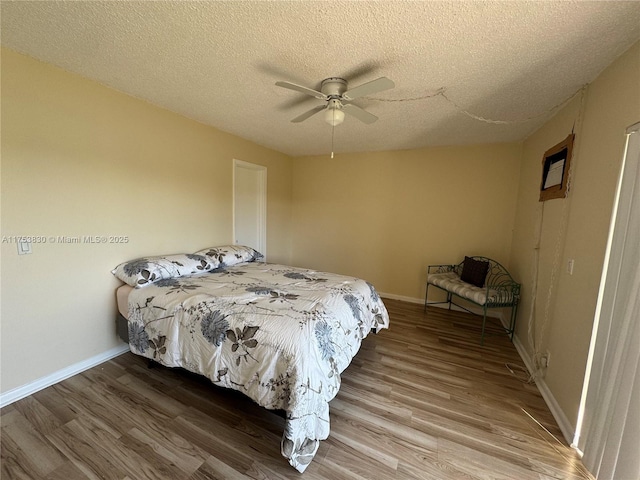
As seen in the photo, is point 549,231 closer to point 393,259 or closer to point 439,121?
point 439,121

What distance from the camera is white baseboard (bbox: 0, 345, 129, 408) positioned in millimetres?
1784

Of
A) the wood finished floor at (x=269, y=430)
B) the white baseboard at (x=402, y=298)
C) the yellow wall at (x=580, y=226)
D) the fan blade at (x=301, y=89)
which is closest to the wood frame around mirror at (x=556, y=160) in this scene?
the yellow wall at (x=580, y=226)

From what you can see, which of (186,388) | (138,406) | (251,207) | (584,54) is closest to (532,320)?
(584,54)

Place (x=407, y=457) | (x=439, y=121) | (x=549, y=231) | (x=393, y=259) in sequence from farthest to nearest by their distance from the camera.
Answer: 1. (x=393, y=259)
2. (x=439, y=121)
3. (x=549, y=231)
4. (x=407, y=457)

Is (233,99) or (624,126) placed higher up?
(233,99)

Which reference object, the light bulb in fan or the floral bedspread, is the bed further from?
the light bulb in fan

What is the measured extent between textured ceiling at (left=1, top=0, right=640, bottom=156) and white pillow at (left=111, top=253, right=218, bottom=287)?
154 cm

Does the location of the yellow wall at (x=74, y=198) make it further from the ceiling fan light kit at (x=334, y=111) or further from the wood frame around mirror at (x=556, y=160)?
the wood frame around mirror at (x=556, y=160)

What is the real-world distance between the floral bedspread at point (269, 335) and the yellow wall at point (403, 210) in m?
1.78

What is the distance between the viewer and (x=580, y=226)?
170 cm

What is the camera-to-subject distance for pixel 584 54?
1.51 meters

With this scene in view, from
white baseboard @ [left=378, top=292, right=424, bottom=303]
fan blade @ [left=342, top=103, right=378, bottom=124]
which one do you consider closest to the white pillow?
fan blade @ [left=342, top=103, right=378, bottom=124]

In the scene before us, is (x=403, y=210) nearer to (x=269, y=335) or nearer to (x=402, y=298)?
(x=402, y=298)

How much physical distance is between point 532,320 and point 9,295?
14.0 feet
